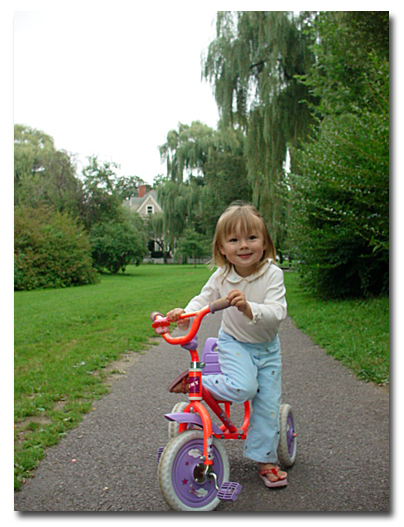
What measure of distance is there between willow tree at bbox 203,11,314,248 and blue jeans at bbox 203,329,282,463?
7.51 m

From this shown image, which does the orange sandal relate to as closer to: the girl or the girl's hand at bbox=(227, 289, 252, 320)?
the girl

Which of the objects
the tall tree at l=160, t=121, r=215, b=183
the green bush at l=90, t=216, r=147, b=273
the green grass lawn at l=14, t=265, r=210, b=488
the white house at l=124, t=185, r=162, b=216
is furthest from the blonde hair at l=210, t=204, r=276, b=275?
the white house at l=124, t=185, r=162, b=216

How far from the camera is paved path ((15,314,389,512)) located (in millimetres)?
2457

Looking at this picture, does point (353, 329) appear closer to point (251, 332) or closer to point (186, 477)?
point (251, 332)

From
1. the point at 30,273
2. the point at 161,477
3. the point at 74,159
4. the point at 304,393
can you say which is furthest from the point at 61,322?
the point at 74,159

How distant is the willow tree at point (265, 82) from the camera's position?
10.7 m

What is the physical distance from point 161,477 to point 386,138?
16.1 feet

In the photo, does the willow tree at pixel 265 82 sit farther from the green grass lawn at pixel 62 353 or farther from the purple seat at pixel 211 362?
the purple seat at pixel 211 362

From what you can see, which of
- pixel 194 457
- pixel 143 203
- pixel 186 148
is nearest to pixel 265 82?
pixel 194 457

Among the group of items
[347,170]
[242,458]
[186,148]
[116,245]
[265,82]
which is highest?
[186,148]

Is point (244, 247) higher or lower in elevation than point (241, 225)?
lower

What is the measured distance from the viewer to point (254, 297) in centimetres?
266

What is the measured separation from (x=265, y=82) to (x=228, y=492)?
11.1 m

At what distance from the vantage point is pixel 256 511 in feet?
7.78
